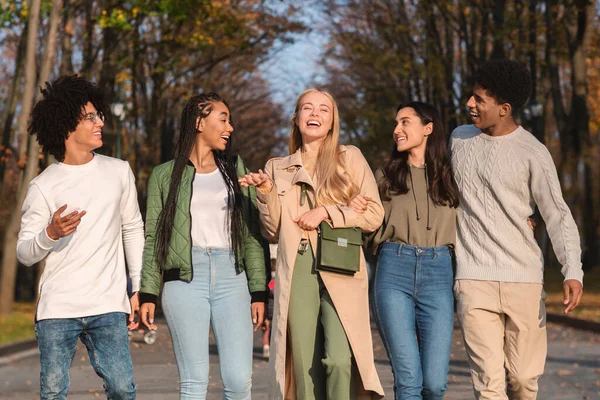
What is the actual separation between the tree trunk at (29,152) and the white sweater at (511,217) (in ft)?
43.9

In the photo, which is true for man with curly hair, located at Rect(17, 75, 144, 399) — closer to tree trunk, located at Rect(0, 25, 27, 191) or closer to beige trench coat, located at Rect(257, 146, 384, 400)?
beige trench coat, located at Rect(257, 146, 384, 400)

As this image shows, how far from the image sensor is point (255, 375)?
11938 mm

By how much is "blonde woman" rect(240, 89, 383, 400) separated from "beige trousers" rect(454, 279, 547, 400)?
0.63 metres

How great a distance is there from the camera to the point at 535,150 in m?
6.50

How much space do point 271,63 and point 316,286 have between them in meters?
33.8

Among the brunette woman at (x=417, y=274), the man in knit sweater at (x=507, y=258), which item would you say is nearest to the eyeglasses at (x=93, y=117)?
the brunette woman at (x=417, y=274)

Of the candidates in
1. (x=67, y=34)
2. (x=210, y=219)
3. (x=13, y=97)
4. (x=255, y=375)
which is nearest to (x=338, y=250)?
(x=210, y=219)

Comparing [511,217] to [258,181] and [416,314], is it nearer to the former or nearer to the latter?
[416,314]

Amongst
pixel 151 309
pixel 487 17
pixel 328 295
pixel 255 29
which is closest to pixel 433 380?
pixel 328 295

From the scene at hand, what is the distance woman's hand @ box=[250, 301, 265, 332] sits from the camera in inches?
246

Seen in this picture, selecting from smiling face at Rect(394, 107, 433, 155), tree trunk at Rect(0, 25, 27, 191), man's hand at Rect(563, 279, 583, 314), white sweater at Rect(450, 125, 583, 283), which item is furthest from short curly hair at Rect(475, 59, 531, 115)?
tree trunk at Rect(0, 25, 27, 191)

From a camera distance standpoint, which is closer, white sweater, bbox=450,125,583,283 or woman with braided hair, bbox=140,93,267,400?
woman with braided hair, bbox=140,93,267,400

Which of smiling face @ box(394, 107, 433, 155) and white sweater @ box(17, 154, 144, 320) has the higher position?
smiling face @ box(394, 107, 433, 155)

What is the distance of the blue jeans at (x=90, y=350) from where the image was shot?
18.7ft
